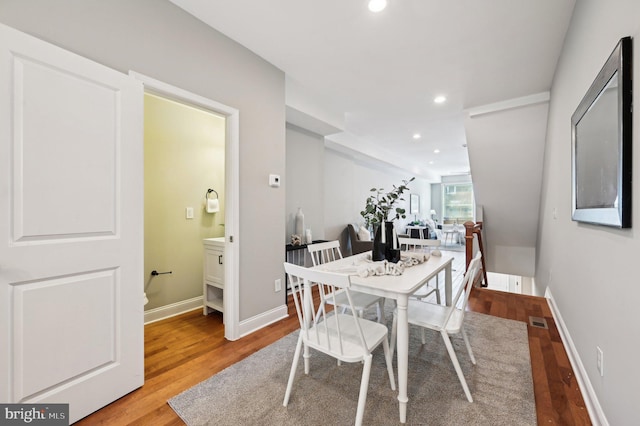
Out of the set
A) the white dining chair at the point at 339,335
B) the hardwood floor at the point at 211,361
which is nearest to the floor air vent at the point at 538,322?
the hardwood floor at the point at 211,361

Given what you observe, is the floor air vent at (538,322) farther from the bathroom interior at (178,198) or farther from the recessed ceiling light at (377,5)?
the bathroom interior at (178,198)

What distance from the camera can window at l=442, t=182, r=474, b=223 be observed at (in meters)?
10.7

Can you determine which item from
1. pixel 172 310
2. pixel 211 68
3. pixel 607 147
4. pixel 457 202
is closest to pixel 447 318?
pixel 607 147

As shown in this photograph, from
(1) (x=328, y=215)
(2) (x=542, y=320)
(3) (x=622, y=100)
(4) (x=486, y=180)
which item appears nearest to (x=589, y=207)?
(3) (x=622, y=100)

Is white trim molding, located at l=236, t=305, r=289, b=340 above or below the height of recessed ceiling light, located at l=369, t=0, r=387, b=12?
below

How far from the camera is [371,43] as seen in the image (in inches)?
93.0

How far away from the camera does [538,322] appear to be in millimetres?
2676

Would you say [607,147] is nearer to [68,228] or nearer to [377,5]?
[377,5]

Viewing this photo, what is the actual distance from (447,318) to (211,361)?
1.74 m

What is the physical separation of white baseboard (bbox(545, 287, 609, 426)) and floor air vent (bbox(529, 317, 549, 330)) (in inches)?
6.3


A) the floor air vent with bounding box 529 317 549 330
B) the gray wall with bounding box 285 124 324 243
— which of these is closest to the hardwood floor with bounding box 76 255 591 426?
the floor air vent with bounding box 529 317 549 330

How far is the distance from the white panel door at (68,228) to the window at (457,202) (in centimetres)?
1110

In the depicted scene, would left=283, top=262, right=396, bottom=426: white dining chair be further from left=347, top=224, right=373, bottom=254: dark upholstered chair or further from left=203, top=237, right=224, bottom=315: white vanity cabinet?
left=347, top=224, right=373, bottom=254: dark upholstered chair

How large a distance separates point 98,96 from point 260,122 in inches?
51.1
